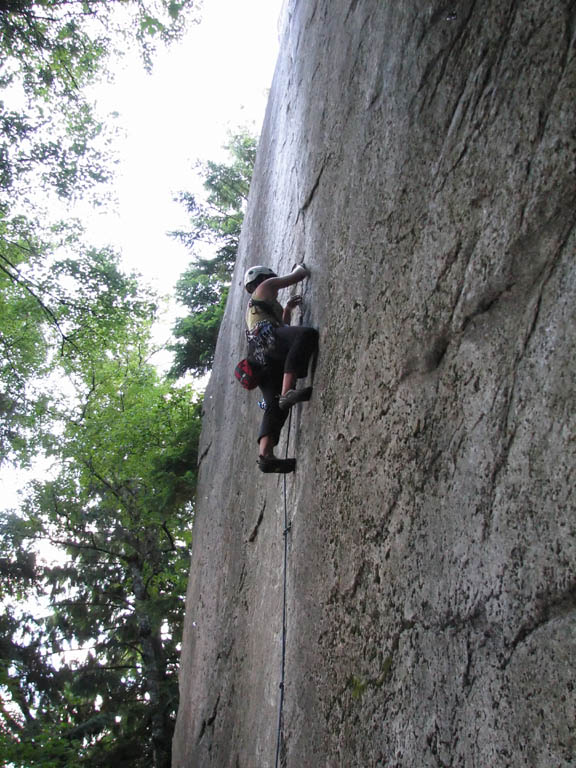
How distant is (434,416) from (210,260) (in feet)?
46.4

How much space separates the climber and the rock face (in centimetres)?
→ 17

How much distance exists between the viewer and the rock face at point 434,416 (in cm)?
195

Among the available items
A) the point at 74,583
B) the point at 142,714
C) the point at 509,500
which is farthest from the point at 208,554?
the point at 74,583

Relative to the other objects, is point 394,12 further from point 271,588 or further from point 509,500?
point 271,588

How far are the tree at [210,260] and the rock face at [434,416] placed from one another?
9.51 m

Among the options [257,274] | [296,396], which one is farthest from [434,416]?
[257,274]

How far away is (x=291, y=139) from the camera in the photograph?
5.79m

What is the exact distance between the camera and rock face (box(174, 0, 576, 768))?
195 cm

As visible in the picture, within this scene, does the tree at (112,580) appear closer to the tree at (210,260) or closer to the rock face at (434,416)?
the tree at (210,260)

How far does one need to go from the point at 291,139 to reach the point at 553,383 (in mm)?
4554

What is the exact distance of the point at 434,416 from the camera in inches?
102

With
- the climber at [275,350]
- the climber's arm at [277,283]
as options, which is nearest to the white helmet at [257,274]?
the climber at [275,350]

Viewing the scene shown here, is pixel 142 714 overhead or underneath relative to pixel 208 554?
underneath

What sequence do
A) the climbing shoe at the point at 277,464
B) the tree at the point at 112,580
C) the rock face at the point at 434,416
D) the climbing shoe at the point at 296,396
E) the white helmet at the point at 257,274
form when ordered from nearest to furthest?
the rock face at the point at 434,416
the climbing shoe at the point at 296,396
the climbing shoe at the point at 277,464
the white helmet at the point at 257,274
the tree at the point at 112,580
